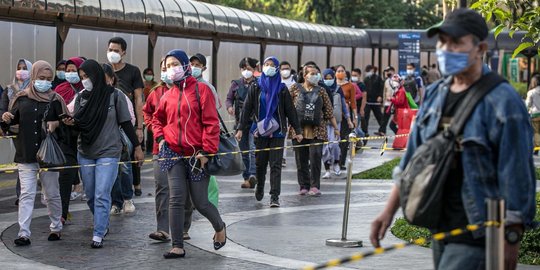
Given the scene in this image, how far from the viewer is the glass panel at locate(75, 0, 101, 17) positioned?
836 inches

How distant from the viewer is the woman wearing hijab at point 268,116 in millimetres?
15000

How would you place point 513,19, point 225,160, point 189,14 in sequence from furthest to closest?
point 189,14
point 513,19
point 225,160

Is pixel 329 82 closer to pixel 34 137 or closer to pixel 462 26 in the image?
pixel 34 137

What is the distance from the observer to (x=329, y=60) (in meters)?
41.7

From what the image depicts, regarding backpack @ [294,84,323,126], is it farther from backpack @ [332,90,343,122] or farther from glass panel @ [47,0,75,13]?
glass panel @ [47,0,75,13]

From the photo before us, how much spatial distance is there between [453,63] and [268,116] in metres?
9.66

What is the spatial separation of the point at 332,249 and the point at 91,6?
11720 mm

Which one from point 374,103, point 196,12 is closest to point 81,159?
point 196,12

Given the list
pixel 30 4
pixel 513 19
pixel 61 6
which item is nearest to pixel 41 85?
pixel 513 19

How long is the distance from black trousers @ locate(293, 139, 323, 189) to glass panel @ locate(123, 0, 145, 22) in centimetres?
804

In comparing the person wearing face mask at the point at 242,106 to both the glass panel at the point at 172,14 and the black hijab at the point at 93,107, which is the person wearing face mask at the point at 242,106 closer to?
the black hijab at the point at 93,107

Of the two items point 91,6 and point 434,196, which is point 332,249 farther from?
point 91,6

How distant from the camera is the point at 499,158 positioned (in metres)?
5.36

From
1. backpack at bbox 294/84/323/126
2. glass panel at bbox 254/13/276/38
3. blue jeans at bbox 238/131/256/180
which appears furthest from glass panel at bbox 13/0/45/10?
glass panel at bbox 254/13/276/38
